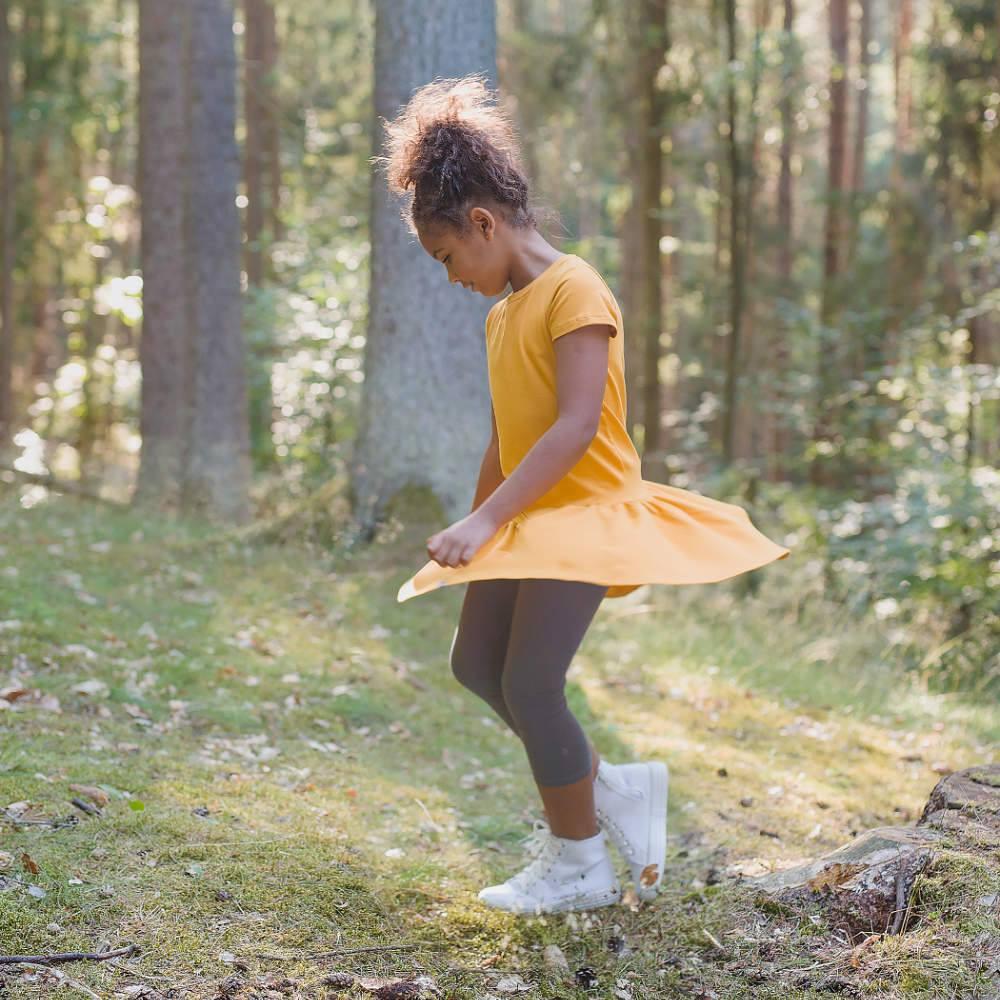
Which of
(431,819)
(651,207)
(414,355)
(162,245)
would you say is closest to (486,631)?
(431,819)

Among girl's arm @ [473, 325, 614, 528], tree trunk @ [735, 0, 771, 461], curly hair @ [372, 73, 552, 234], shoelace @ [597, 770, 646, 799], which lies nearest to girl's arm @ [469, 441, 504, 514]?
girl's arm @ [473, 325, 614, 528]

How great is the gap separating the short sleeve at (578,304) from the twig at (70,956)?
5.80 feet

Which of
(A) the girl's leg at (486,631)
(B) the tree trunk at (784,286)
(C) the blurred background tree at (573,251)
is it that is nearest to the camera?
(A) the girl's leg at (486,631)

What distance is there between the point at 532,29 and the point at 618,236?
582cm

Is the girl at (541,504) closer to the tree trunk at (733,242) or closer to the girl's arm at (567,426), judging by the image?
the girl's arm at (567,426)

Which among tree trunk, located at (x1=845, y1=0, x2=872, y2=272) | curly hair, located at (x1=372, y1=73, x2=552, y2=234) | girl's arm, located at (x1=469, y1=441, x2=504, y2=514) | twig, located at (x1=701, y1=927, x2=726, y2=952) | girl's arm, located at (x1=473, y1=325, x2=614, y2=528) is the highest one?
tree trunk, located at (x1=845, y1=0, x2=872, y2=272)

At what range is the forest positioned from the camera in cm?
283

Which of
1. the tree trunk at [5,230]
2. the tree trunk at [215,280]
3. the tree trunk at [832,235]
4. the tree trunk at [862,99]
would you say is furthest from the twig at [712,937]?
the tree trunk at [862,99]

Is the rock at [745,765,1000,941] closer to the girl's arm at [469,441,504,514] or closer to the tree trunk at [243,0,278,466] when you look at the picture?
the girl's arm at [469,441,504,514]

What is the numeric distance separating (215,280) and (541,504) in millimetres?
7627

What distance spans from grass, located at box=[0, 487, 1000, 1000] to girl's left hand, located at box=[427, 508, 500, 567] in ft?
3.32

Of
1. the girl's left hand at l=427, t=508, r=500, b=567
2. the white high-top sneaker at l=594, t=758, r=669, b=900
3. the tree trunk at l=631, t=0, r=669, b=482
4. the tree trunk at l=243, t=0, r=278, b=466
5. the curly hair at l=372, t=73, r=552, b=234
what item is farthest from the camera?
the tree trunk at l=243, t=0, r=278, b=466

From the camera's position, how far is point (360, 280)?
1097 cm

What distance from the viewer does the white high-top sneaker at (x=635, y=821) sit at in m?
3.20
